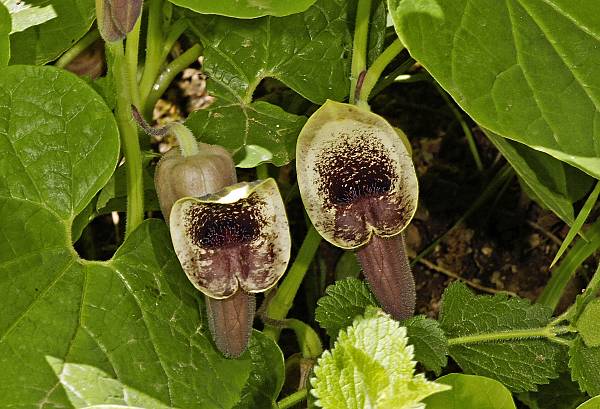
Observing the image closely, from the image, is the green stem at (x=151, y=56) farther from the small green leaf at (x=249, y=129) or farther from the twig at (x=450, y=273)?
the twig at (x=450, y=273)

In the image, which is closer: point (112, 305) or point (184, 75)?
point (112, 305)

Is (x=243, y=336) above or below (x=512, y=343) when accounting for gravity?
above

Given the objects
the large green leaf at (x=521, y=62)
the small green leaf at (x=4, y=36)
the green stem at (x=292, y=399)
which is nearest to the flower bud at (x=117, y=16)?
the small green leaf at (x=4, y=36)

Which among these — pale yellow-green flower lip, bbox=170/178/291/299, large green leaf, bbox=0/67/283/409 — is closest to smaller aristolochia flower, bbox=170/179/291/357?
pale yellow-green flower lip, bbox=170/178/291/299

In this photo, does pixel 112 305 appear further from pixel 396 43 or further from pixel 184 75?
pixel 184 75

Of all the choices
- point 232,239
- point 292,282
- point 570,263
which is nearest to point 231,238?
point 232,239

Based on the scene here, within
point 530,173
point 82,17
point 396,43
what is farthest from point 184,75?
point 530,173

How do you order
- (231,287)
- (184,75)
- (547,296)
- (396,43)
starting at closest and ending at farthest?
(231,287) < (396,43) < (547,296) < (184,75)
